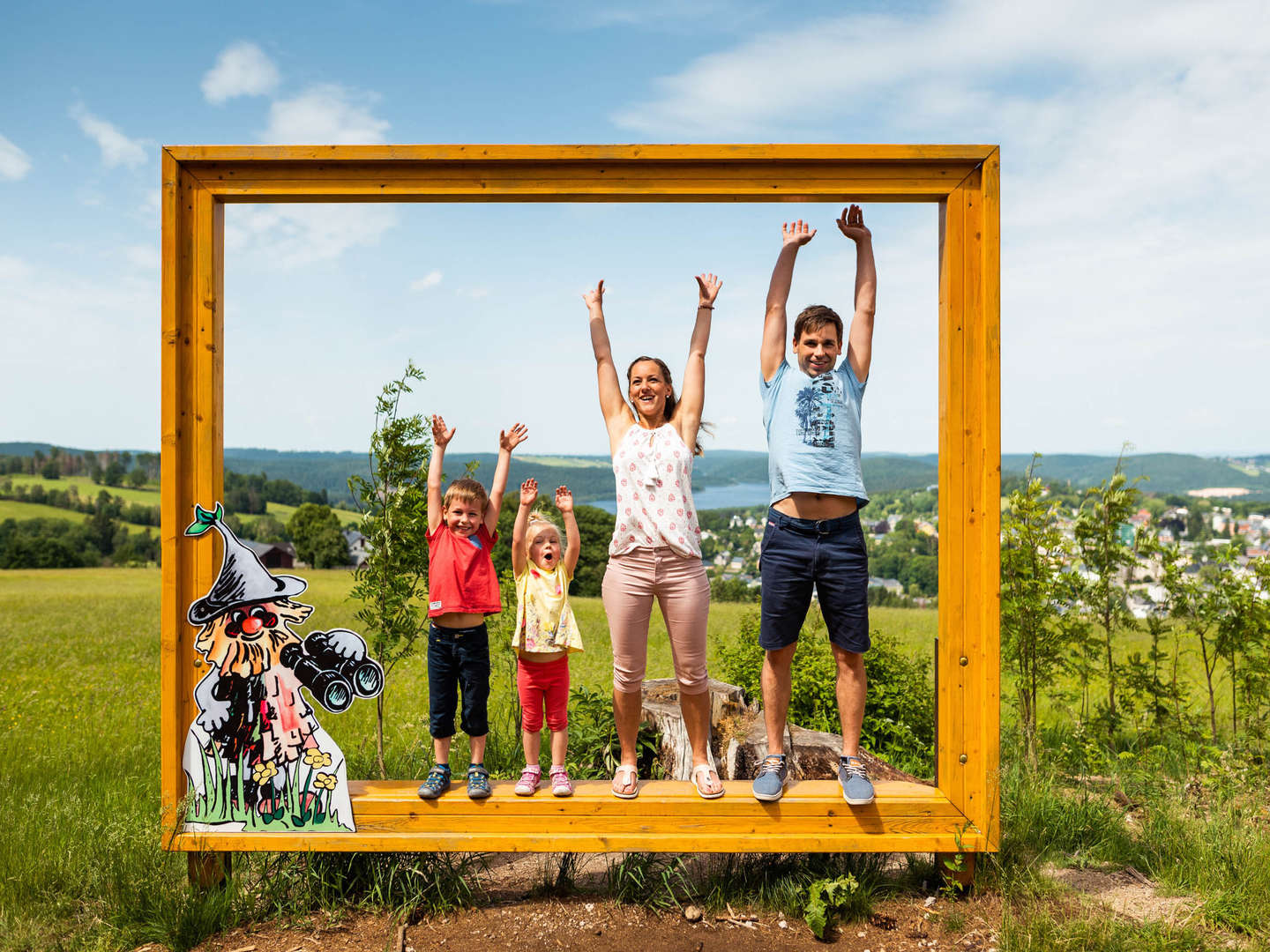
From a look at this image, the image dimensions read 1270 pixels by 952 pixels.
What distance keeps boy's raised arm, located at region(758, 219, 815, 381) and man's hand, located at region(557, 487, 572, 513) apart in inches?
50.2

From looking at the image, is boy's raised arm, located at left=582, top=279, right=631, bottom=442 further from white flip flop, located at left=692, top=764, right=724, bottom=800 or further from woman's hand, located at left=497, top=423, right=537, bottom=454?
white flip flop, located at left=692, top=764, right=724, bottom=800

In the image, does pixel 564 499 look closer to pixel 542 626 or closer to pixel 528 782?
pixel 542 626

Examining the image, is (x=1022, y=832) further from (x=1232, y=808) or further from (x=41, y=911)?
(x=41, y=911)

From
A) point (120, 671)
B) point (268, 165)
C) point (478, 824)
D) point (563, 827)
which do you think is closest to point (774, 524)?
point (563, 827)

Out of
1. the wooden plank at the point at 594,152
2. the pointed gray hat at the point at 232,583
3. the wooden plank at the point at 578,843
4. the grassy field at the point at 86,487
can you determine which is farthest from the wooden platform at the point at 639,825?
the grassy field at the point at 86,487

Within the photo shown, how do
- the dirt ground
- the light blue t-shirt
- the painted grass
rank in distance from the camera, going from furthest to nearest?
the painted grass
the light blue t-shirt
the dirt ground

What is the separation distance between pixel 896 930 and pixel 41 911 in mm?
4500

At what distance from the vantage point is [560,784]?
426cm

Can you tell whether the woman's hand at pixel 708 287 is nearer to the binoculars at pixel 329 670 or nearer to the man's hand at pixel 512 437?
the man's hand at pixel 512 437

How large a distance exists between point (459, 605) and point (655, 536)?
1118 millimetres

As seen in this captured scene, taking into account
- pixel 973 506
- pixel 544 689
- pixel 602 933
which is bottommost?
pixel 602 933

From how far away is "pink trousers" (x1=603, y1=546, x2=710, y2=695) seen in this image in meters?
4.00

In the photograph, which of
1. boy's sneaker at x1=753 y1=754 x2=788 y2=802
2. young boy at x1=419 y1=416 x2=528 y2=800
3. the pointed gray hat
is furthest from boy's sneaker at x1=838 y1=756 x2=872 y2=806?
the pointed gray hat

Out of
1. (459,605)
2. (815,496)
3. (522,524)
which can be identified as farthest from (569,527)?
(815,496)
